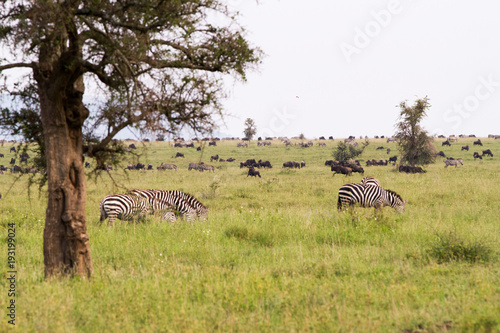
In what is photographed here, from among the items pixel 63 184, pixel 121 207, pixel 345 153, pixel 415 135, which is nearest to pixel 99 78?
pixel 63 184

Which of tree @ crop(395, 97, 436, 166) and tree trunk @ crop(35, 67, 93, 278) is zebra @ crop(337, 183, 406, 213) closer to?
tree trunk @ crop(35, 67, 93, 278)

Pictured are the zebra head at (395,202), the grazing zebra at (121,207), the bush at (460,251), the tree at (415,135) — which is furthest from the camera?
the tree at (415,135)

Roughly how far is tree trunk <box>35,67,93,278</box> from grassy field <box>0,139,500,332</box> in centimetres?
47

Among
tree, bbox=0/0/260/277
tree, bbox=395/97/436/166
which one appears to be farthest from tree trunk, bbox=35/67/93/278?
tree, bbox=395/97/436/166

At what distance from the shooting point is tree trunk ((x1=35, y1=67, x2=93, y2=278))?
7.37 metres

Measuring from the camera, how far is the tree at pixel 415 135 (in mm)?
39994

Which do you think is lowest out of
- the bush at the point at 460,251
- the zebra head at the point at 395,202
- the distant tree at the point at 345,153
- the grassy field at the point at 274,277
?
the grassy field at the point at 274,277

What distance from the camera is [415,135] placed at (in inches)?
1608

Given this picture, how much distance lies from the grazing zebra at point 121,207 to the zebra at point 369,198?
7.06m

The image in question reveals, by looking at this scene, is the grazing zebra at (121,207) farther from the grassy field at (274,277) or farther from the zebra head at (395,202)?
the zebra head at (395,202)

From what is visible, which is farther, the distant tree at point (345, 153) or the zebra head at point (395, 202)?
the distant tree at point (345, 153)

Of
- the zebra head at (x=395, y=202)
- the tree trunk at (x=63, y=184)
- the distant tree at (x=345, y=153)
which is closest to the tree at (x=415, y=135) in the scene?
the distant tree at (x=345, y=153)

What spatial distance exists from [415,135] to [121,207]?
3531 cm

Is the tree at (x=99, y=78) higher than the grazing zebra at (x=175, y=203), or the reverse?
the tree at (x=99, y=78)
